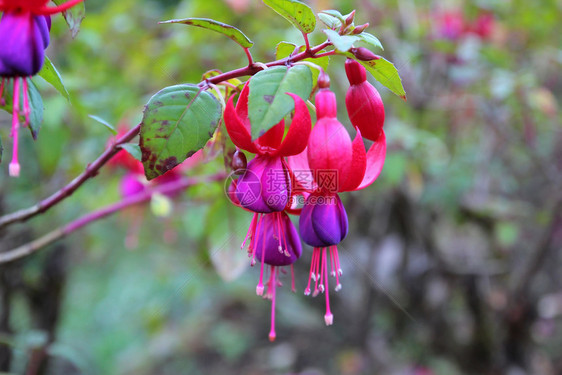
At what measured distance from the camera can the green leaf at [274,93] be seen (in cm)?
38

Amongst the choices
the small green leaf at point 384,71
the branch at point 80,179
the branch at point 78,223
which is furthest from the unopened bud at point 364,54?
the branch at point 78,223

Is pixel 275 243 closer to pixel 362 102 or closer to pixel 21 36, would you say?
pixel 362 102

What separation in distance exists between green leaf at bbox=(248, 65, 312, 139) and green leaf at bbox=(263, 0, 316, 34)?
7 cm

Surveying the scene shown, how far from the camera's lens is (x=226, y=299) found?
262cm

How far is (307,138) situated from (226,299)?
2.30 m

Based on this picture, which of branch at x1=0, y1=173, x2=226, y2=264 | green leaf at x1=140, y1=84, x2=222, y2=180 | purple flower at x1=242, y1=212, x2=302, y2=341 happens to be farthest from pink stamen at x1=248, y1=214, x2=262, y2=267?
branch at x1=0, y1=173, x2=226, y2=264

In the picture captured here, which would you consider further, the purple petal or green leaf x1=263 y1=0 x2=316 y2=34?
green leaf x1=263 y1=0 x2=316 y2=34

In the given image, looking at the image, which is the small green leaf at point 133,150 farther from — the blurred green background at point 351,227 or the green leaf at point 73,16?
the blurred green background at point 351,227

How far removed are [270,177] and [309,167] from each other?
4 centimetres

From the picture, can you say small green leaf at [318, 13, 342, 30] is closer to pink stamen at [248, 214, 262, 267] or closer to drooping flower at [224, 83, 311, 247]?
drooping flower at [224, 83, 311, 247]

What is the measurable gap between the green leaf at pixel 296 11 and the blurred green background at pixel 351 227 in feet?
1.62

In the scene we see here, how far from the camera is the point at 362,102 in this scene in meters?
0.49

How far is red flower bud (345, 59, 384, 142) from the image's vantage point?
49cm

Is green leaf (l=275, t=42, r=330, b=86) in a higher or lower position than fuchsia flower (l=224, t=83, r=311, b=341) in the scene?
higher
